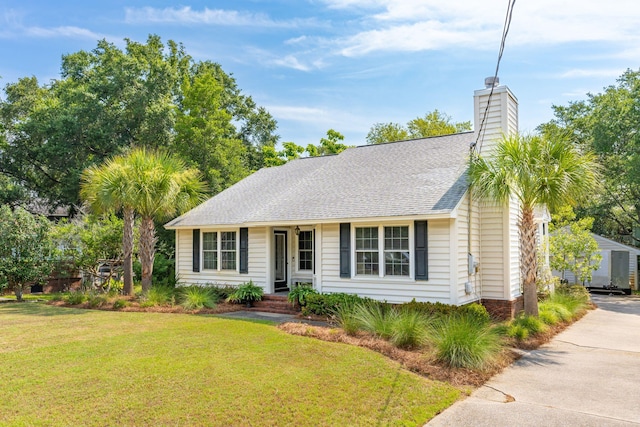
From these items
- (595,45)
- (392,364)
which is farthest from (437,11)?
(392,364)

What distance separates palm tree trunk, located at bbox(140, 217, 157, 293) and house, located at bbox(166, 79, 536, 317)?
1.08 metres

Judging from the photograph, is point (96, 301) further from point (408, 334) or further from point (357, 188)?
point (408, 334)

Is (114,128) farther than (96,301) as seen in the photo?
Yes

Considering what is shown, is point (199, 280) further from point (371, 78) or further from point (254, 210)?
point (371, 78)

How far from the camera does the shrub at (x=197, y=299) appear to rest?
13.0m

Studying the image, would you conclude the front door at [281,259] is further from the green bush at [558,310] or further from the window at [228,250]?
the green bush at [558,310]

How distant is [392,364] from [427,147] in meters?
9.51

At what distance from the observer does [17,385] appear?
5.98 metres

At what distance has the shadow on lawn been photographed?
1271 centimetres

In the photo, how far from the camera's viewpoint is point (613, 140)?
2311cm

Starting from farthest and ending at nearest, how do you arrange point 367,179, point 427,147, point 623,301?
point 623,301, point 427,147, point 367,179

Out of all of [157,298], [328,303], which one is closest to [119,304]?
[157,298]

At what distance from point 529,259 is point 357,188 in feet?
17.2

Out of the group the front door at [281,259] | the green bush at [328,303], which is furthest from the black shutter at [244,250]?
the green bush at [328,303]
